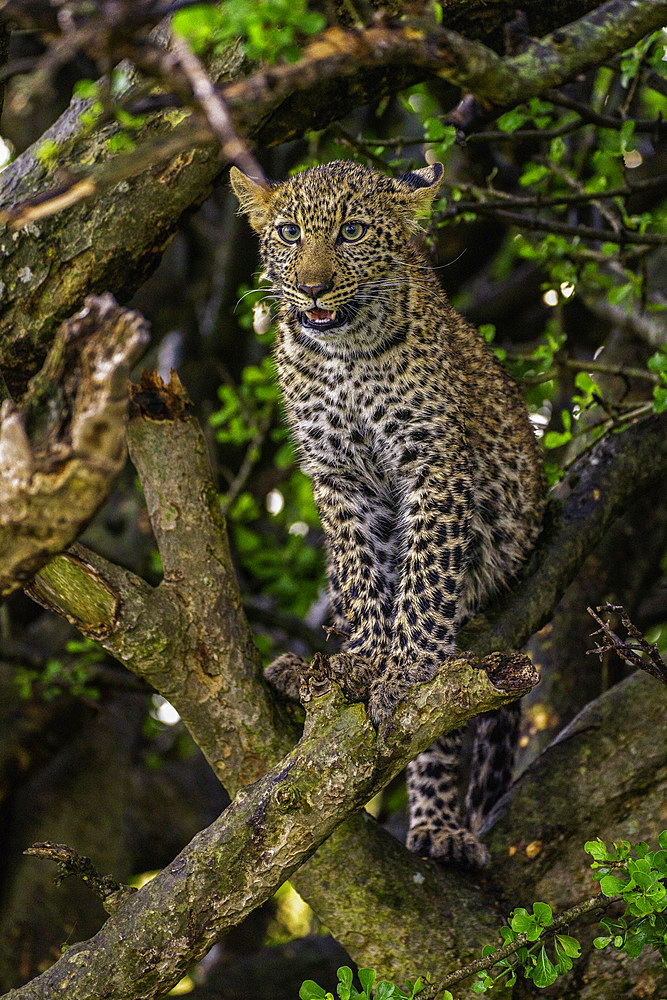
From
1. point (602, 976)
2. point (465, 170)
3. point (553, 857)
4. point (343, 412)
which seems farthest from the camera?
point (465, 170)

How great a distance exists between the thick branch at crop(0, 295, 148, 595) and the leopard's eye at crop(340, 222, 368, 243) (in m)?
2.38

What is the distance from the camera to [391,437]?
4.86 meters

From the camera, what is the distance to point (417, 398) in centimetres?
480

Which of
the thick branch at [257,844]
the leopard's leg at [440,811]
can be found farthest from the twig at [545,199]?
the thick branch at [257,844]

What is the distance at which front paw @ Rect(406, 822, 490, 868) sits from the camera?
467 cm

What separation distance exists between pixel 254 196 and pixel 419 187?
2.68 ft

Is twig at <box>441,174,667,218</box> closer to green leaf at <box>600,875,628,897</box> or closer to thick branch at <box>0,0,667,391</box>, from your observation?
thick branch at <box>0,0,667,391</box>

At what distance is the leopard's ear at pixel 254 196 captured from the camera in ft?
16.4

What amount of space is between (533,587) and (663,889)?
6.40 ft

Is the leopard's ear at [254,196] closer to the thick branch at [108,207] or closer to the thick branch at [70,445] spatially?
A: the thick branch at [108,207]

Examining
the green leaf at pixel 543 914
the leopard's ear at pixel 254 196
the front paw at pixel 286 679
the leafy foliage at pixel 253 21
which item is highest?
the leafy foliage at pixel 253 21

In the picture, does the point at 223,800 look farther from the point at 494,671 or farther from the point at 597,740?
the point at 494,671

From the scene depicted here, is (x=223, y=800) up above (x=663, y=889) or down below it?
below

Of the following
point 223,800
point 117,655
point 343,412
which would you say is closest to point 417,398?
point 343,412
